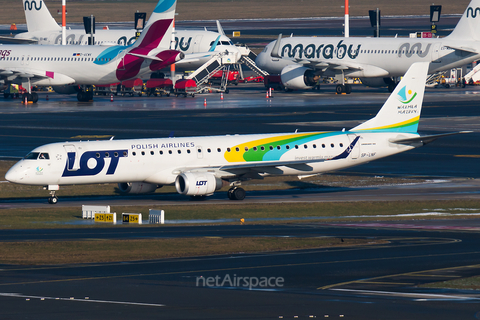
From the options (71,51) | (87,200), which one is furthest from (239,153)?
(71,51)

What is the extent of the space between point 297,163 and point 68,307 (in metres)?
28.0

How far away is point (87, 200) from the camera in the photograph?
163 ft

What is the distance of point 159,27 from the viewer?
338 feet

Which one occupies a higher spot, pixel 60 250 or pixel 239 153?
pixel 239 153

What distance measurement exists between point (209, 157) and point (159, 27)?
57048 millimetres

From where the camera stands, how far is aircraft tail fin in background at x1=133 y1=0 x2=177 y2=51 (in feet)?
339

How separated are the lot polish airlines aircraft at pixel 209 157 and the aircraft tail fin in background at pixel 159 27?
5408 cm

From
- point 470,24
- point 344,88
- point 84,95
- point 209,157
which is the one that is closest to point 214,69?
point 344,88

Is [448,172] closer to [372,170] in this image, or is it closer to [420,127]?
[372,170]

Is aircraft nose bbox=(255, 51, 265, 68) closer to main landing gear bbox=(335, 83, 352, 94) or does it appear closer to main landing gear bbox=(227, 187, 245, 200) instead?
main landing gear bbox=(335, 83, 352, 94)

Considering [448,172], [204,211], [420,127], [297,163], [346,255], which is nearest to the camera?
[346,255]

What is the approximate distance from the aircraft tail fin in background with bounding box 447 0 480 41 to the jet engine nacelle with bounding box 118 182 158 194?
73634 millimetres

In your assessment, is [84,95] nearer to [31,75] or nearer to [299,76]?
[31,75]

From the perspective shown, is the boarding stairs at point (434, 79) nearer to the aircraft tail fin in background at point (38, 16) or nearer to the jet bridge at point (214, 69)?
the jet bridge at point (214, 69)
